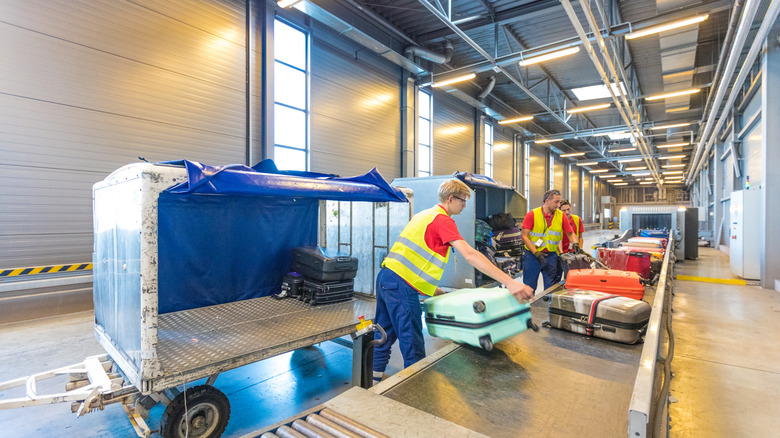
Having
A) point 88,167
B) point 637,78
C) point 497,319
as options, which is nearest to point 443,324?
point 497,319

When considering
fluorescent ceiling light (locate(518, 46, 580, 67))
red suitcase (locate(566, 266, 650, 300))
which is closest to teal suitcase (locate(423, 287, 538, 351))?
red suitcase (locate(566, 266, 650, 300))

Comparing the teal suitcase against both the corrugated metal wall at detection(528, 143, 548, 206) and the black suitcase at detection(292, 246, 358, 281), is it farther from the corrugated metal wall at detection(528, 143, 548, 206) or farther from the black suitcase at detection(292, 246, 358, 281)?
the corrugated metal wall at detection(528, 143, 548, 206)

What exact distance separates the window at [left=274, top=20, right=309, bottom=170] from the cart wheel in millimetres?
6139

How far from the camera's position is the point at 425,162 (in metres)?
12.5

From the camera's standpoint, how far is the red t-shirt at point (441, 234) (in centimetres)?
254

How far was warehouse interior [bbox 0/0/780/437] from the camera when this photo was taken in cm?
223

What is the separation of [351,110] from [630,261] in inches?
288

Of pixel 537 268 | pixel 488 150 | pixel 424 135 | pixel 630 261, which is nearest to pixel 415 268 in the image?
pixel 537 268

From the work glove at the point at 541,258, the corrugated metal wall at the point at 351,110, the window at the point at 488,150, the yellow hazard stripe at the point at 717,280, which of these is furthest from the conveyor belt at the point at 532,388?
the window at the point at 488,150

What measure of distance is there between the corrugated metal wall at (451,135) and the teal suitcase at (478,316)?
10534 millimetres

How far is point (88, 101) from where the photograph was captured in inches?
226

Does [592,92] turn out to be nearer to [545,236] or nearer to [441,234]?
[545,236]

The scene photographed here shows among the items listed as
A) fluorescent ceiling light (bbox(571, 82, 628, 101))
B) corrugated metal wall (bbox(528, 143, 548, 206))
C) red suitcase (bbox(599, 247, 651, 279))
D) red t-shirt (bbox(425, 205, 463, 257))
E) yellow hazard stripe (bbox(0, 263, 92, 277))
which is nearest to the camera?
red t-shirt (bbox(425, 205, 463, 257))

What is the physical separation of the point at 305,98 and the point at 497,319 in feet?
25.3
